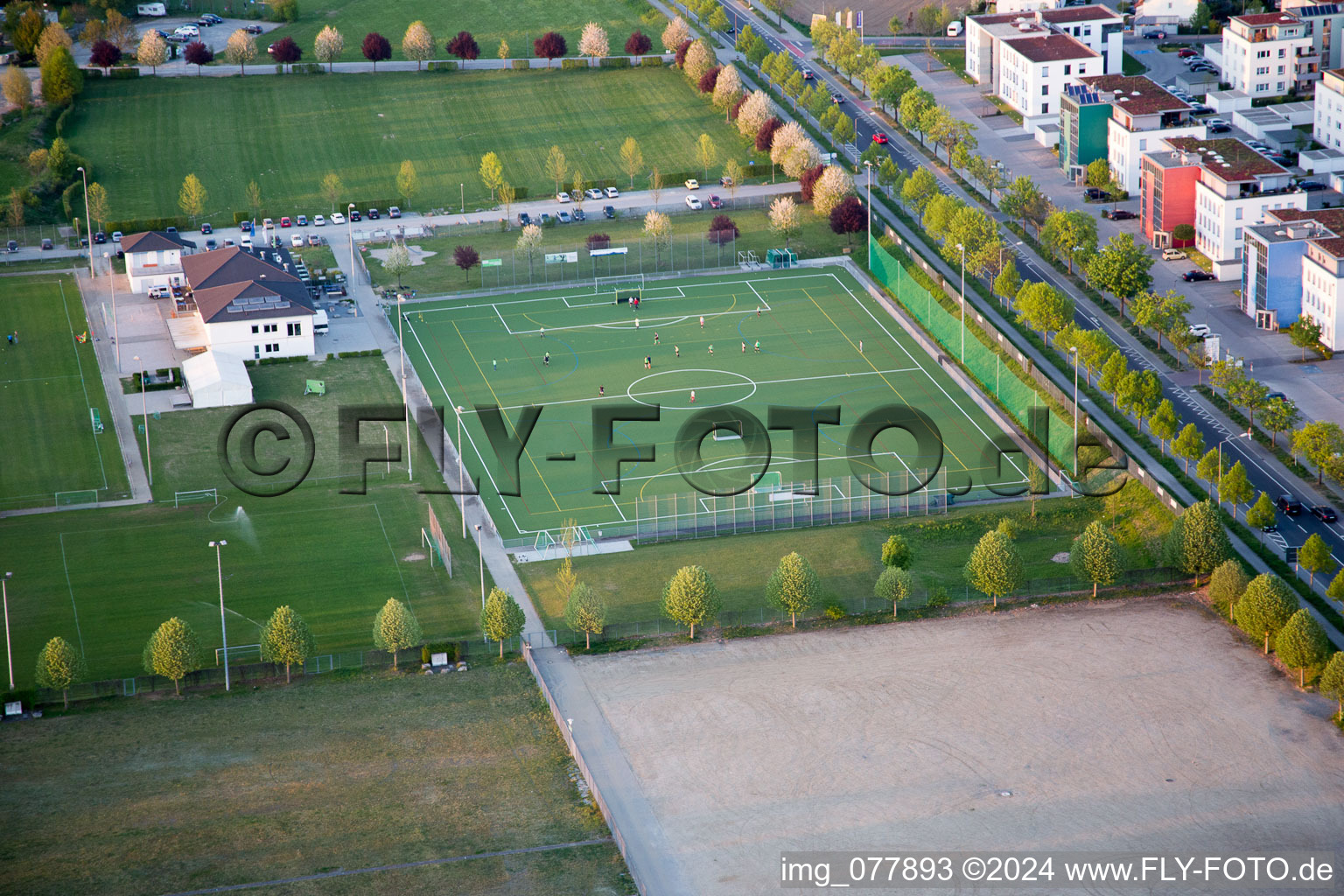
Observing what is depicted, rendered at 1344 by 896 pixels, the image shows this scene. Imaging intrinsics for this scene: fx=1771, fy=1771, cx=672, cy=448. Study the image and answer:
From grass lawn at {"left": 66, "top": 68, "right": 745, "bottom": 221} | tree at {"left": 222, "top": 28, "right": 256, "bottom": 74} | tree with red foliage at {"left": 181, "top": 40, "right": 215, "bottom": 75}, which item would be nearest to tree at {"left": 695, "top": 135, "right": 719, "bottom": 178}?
grass lawn at {"left": 66, "top": 68, "right": 745, "bottom": 221}

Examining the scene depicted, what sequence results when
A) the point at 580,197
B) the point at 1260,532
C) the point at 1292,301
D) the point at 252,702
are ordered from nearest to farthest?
the point at 252,702
the point at 1260,532
the point at 1292,301
the point at 580,197

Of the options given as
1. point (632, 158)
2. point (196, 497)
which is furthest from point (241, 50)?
point (196, 497)

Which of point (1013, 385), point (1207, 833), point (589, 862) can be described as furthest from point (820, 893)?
point (1013, 385)

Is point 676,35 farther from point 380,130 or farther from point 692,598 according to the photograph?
point 692,598

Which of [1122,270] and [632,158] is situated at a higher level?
[632,158]

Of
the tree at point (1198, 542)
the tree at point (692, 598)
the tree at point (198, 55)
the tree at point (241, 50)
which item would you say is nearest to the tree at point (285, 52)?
the tree at point (241, 50)

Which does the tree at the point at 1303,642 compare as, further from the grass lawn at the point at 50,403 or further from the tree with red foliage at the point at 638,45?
the tree with red foliage at the point at 638,45

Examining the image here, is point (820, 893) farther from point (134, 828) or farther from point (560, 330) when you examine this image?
point (560, 330)
